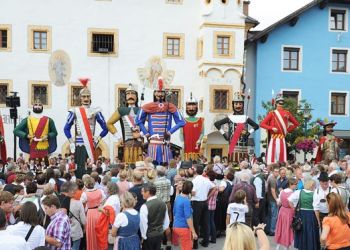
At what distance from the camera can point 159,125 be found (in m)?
14.9

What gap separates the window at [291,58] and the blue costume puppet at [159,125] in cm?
1677

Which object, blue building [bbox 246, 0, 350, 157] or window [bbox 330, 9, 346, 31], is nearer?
blue building [bbox 246, 0, 350, 157]

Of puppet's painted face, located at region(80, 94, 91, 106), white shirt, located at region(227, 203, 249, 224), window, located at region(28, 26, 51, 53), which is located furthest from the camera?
window, located at region(28, 26, 51, 53)

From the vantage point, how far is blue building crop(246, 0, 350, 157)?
3025 cm

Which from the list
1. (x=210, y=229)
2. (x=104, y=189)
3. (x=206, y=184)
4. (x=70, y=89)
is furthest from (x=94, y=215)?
(x=70, y=89)

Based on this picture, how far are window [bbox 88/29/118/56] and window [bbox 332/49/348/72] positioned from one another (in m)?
12.5

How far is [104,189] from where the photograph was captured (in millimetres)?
9438

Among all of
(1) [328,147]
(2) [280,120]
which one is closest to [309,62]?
(1) [328,147]

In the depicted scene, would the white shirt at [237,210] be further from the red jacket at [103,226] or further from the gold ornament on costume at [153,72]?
the gold ornament on costume at [153,72]

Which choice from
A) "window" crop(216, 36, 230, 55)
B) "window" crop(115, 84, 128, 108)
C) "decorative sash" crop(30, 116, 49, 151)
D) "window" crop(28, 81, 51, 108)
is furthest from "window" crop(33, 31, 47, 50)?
"decorative sash" crop(30, 116, 49, 151)

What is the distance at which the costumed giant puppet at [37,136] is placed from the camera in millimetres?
15579

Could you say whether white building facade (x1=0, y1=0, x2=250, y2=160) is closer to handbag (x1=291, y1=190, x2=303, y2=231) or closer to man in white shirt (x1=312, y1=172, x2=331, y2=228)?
handbag (x1=291, y1=190, x2=303, y2=231)

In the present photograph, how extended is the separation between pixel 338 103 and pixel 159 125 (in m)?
18.9

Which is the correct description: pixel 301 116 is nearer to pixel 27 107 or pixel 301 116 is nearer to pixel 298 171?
pixel 27 107
